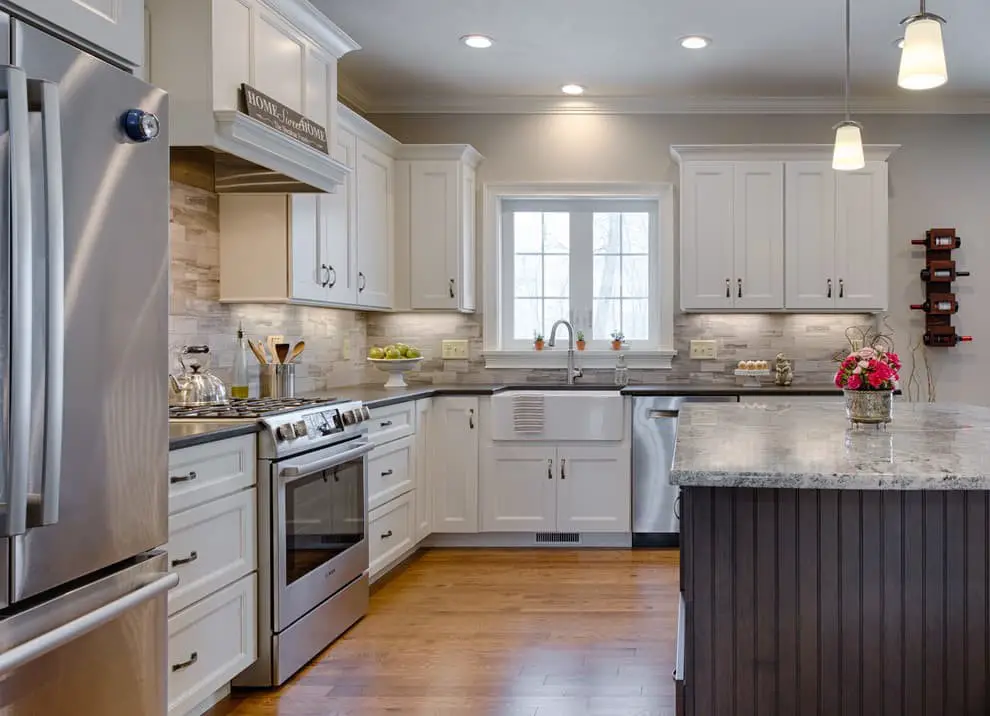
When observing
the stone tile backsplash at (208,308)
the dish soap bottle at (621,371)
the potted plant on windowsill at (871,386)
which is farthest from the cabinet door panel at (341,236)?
the potted plant on windowsill at (871,386)

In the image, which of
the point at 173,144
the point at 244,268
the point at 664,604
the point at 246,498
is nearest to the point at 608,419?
the point at 664,604

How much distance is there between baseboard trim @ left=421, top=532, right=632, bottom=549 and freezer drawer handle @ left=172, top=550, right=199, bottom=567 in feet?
8.19

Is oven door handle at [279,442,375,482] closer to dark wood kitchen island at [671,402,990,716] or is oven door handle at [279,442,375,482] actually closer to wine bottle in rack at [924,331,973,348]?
dark wood kitchen island at [671,402,990,716]

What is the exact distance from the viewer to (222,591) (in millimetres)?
2535

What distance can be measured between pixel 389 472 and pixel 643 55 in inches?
98.2

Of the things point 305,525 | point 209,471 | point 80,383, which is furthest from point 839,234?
point 80,383

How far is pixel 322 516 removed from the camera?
3127mm

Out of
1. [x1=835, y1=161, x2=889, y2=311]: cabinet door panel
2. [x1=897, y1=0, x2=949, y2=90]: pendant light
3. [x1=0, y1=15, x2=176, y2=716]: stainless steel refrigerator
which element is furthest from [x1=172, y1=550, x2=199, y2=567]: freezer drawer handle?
[x1=835, y1=161, x2=889, y2=311]: cabinet door panel

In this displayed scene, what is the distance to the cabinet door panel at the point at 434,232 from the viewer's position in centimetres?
505

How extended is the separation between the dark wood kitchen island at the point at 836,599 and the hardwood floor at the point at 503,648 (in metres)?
0.87

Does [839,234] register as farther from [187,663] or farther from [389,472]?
[187,663]

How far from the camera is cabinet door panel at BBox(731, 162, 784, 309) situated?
499 cm

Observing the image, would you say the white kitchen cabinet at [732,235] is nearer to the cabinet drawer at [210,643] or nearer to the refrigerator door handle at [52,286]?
the cabinet drawer at [210,643]

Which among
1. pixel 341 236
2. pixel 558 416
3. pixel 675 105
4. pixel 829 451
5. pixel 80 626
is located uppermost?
pixel 675 105
